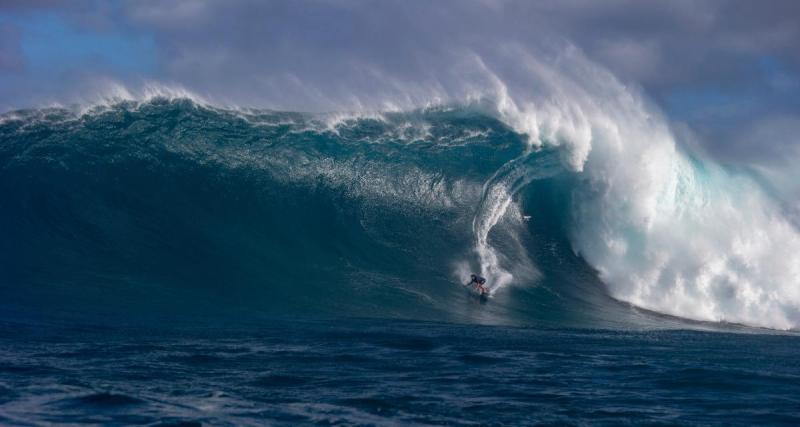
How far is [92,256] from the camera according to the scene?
1392cm

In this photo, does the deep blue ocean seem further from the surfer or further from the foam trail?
the surfer

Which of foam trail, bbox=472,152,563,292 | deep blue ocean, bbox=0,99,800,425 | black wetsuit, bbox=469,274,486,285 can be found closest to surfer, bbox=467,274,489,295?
black wetsuit, bbox=469,274,486,285

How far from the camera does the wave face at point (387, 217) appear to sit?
44.6 feet

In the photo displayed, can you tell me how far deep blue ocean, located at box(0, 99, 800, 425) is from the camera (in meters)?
6.82

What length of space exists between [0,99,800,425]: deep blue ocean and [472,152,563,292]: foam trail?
0.04 metres

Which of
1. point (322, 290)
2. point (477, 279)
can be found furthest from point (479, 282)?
point (322, 290)

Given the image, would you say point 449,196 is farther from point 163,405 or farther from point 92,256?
point 163,405

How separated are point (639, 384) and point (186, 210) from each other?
35.6 ft

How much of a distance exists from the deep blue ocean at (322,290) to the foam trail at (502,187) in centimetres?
4

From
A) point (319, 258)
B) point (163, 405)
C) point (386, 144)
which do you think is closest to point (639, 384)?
point (163, 405)

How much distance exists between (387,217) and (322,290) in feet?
11.2

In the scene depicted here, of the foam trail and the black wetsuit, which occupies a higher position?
the foam trail

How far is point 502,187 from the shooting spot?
17.6m

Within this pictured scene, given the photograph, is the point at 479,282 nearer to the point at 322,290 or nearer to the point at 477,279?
the point at 477,279
